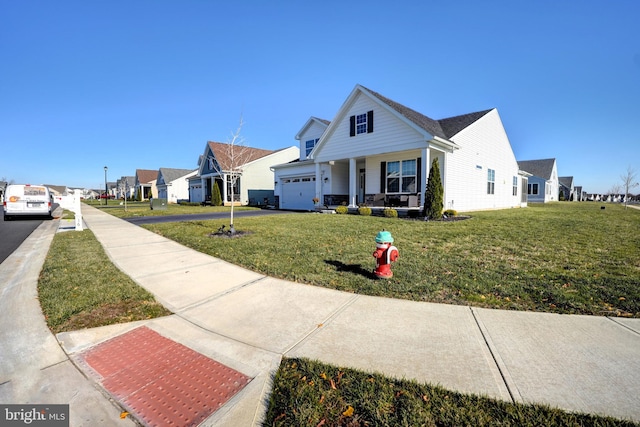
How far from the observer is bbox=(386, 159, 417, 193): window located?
15641 millimetres

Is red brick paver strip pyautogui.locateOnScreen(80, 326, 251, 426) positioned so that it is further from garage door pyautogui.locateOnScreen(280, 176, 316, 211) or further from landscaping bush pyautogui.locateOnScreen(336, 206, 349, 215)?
garage door pyautogui.locateOnScreen(280, 176, 316, 211)

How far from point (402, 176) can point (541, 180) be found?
36367 millimetres

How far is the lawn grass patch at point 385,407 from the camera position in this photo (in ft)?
5.97

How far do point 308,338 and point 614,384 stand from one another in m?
2.51

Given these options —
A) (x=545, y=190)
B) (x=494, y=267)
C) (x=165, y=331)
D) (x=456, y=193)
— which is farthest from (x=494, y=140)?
(x=545, y=190)

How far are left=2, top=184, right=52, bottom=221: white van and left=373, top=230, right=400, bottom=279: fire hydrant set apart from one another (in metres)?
19.6

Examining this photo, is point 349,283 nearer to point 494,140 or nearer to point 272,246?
point 272,246

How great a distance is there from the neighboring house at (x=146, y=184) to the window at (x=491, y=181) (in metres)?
55.7

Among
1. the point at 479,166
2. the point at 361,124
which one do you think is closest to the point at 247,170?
the point at 361,124

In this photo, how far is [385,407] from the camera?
6.36ft

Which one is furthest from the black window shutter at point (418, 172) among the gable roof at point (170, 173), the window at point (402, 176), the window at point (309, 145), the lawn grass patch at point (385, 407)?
the gable roof at point (170, 173)

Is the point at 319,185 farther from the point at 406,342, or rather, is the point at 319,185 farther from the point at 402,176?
the point at 406,342

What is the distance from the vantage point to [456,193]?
1580 centimetres

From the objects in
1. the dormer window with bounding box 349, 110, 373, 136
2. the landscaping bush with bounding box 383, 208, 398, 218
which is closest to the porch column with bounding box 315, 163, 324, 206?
the dormer window with bounding box 349, 110, 373, 136
